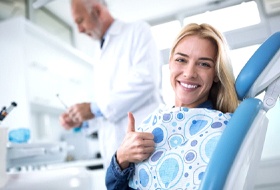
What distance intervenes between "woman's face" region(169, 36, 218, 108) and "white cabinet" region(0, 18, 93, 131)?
5.05 ft

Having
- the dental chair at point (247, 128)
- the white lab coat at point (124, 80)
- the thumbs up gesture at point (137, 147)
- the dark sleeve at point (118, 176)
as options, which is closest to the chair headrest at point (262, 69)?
the dental chair at point (247, 128)

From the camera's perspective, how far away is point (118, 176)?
2.69 ft

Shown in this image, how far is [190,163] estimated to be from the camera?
73cm

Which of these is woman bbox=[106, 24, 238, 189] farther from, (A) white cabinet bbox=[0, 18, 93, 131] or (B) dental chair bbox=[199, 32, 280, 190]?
(A) white cabinet bbox=[0, 18, 93, 131]

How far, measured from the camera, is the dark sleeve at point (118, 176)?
82 centimetres

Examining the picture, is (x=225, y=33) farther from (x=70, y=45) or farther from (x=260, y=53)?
(x=70, y=45)

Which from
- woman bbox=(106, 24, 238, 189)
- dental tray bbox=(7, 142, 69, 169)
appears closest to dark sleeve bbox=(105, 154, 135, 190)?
woman bbox=(106, 24, 238, 189)

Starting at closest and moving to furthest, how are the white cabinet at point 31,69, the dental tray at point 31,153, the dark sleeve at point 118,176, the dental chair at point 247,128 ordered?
the dental chair at point 247,128
the dark sleeve at point 118,176
the dental tray at point 31,153
the white cabinet at point 31,69

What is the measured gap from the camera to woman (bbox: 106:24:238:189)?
743 millimetres

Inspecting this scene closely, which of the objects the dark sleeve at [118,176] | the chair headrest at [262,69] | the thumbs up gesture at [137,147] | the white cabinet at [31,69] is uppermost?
the white cabinet at [31,69]

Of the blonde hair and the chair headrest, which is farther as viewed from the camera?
the blonde hair

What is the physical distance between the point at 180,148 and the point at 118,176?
0.19m

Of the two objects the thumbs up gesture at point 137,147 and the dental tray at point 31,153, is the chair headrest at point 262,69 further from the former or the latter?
the dental tray at point 31,153

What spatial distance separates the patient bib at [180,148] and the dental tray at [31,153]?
69cm
